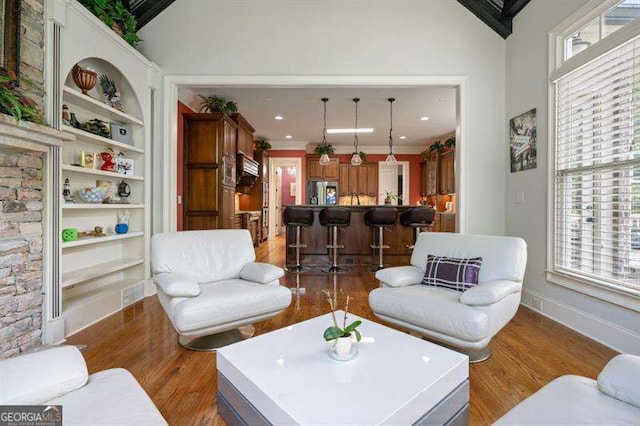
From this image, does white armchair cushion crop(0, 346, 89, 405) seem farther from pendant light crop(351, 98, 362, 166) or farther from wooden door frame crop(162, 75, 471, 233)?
pendant light crop(351, 98, 362, 166)

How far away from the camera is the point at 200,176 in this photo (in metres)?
4.73

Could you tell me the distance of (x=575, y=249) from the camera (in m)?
2.76

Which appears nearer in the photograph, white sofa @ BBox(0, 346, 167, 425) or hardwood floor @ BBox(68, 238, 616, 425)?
white sofa @ BBox(0, 346, 167, 425)

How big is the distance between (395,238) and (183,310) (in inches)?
161

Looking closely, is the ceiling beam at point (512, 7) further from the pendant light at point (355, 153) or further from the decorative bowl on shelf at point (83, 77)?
the decorative bowl on shelf at point (83, 77)

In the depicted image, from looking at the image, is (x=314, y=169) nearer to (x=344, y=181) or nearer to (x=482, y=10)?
(x=344, y=181)

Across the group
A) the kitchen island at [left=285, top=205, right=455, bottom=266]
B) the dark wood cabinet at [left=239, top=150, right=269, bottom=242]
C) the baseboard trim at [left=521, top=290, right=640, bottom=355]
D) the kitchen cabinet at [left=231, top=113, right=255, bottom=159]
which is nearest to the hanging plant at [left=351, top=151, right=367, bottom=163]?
the dark wood cabinet at [left=239, top=150, right=269, bottom=242]

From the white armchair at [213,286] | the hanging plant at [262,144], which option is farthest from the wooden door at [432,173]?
the white armchair at [213,286]

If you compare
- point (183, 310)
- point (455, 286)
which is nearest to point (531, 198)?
point (455, 286)

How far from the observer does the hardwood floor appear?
1646mm

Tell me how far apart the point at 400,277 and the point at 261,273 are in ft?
3.60

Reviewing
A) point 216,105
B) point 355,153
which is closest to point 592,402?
point 216,105

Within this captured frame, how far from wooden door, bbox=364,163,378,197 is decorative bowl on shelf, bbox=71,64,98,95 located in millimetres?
7234

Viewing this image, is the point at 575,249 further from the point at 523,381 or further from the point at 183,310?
the point at 183,310
